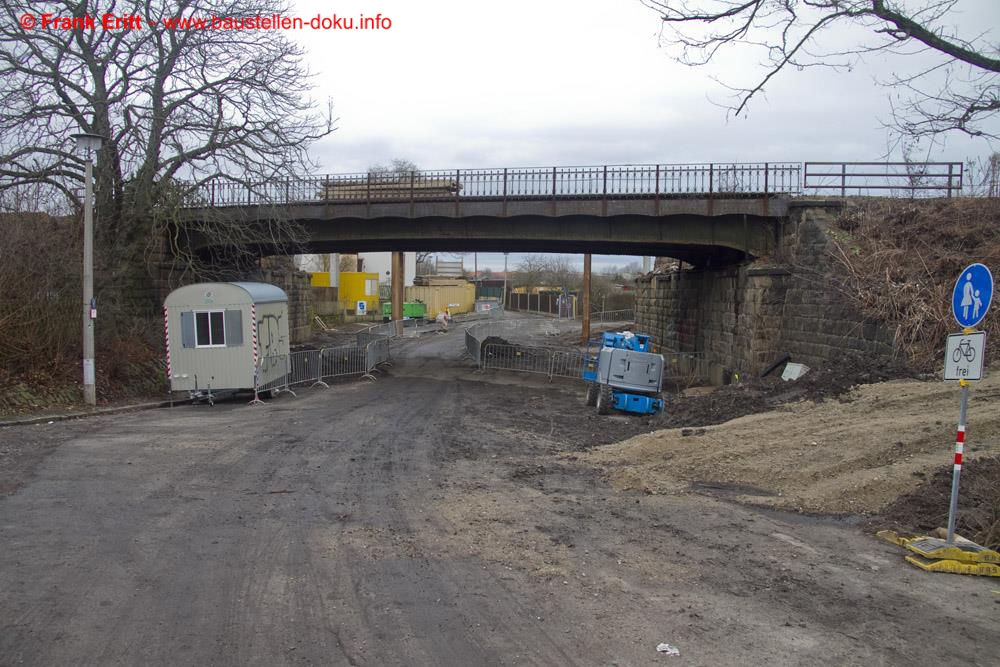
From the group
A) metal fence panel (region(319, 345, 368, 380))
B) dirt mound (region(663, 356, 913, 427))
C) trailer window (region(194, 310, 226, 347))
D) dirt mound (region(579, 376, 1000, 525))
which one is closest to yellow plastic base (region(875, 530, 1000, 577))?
dirt mound (region(579, 376, 1000, 525))

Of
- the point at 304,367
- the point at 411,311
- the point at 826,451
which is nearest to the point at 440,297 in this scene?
the point at 411,311

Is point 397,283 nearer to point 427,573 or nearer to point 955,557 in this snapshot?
point 427,573

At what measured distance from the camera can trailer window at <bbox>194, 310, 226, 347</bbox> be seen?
1783cm

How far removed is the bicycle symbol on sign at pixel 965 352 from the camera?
21.1ft

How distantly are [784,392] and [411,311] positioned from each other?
167 ft

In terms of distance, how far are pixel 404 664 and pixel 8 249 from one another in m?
17.1

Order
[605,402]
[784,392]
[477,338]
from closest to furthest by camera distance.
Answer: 1. [784,392]
2. [605,402]
3. [477,338]

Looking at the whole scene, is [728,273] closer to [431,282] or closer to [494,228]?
[494,228]

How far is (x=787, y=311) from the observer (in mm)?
19047

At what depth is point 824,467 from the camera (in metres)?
9.31

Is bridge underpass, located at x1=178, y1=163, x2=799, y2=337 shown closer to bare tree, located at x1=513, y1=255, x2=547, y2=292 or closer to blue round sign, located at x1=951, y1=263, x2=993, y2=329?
blue round sign, located at x1=951, y1=263, x2=993, y2=329

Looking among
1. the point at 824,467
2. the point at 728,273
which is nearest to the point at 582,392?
the point at 728,273

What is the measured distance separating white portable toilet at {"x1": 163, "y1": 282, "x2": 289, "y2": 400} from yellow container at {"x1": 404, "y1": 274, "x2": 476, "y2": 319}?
48.2 m

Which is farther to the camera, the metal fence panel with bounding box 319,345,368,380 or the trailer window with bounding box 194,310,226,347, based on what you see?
the metal fence panel with bounding box 319,345,368,380
